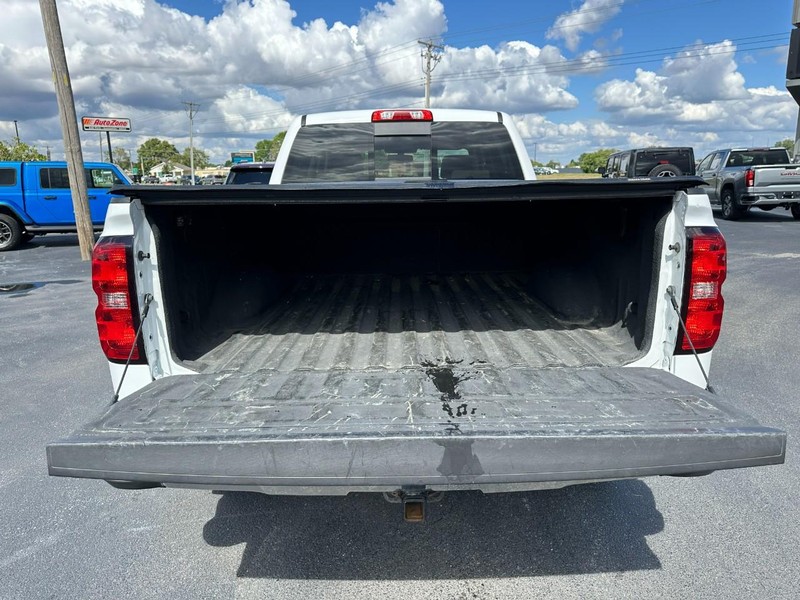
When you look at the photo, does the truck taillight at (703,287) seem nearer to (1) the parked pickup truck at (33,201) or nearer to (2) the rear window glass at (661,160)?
(1) the parked pickup truck at (33,201)

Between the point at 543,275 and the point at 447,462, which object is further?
the point at 543,275

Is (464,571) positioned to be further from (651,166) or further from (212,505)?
A: (651,166)

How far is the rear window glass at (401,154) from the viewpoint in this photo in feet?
15.2

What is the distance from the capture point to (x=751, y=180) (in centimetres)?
1520

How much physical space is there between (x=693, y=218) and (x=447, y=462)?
1491mm

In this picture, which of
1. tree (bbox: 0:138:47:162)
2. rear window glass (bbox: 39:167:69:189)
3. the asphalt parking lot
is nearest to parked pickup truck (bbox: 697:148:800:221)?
the asphalt parking lot

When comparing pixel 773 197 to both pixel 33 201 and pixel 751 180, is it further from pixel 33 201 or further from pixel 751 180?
pixel 33 201

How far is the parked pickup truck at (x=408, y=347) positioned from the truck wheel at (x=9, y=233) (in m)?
12.6

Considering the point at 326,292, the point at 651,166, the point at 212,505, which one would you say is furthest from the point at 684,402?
the point at 651,166

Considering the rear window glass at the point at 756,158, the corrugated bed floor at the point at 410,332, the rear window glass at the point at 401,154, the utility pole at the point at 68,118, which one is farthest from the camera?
the rear window glass at the point at 756,158

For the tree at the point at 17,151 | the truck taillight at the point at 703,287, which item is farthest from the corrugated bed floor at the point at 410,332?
the tree at the point at 17,151

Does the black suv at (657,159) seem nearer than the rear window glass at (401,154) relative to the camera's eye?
No

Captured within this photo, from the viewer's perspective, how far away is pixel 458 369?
9.28 feet

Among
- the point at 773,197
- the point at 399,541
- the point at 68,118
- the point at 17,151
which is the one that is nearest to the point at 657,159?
the point at 773,197
